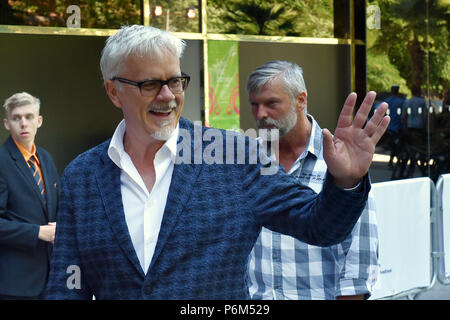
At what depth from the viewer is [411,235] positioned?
7.39 meters

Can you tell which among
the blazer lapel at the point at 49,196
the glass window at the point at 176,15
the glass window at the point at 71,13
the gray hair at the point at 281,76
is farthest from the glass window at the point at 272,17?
the gray hair at the point at 281,76

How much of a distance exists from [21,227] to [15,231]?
0.05m

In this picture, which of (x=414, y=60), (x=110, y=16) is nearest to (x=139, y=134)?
(x=110, y=16)

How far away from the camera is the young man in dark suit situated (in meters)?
5.00

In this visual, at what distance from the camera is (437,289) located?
8.44m

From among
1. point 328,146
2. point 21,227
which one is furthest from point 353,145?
point 21,227

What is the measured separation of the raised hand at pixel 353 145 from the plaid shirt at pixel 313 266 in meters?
1.20

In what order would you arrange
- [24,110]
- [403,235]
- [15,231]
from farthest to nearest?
[403,235], [24,110], [15,231]

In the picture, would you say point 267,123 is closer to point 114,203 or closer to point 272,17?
point 114,203

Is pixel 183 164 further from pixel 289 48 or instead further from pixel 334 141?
pixel 289 48

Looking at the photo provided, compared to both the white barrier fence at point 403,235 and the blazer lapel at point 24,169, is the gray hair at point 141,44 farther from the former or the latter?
the white barrier fence at point 403,235

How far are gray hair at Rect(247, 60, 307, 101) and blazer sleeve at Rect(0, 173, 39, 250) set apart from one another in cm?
190

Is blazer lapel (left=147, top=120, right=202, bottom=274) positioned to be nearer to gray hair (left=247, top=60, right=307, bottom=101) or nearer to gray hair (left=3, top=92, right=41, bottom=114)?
gray hair (left=247, top=60, right=307, bottom=101)

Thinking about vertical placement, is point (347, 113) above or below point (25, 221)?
above
